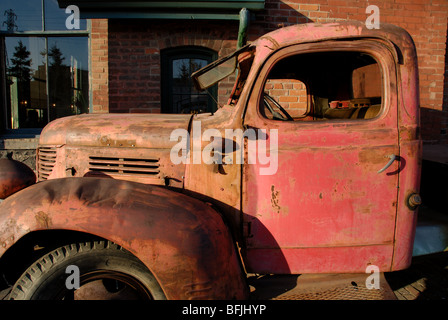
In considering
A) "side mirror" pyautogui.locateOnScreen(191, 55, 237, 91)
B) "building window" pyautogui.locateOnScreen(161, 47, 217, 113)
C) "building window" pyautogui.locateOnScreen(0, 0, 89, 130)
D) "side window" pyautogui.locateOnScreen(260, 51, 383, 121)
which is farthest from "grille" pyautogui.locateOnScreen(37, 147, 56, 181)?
"building window" pyautogui.locateOnScreen(0, 0, 89, 130)

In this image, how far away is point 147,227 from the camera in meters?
1.61

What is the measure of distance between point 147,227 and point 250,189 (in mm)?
668

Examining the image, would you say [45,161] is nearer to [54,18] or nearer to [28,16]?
Result: [54,18]

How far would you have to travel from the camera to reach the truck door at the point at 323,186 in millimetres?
1907

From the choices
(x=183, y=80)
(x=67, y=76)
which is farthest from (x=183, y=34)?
(x=67, y=76)

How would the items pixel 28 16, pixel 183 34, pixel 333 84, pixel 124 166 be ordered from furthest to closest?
1. pixel 28 16
2. pixel 183 34
3. pixel 333 84
4. pixel 124 166

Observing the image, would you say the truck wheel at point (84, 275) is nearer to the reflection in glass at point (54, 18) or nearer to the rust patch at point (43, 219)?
the rust patch at point (43, 219)

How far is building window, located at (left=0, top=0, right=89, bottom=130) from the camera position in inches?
208

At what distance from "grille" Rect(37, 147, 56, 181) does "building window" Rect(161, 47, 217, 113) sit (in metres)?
3.10

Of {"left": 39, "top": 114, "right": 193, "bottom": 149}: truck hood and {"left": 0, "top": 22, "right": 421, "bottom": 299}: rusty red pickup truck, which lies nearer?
{"left": 0, "top": 22, "right": 421, "bottom": 299}: rusty red pickup truck

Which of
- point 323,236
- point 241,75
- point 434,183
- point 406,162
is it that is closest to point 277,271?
point 323,236

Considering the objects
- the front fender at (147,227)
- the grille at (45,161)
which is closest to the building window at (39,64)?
the grille at (45,161)

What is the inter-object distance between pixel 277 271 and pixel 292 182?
587 millimetres

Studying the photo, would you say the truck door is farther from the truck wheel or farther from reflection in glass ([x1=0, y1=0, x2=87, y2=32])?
reflection in glass ([x1=0, y1=0, x2=87, y2=32])
